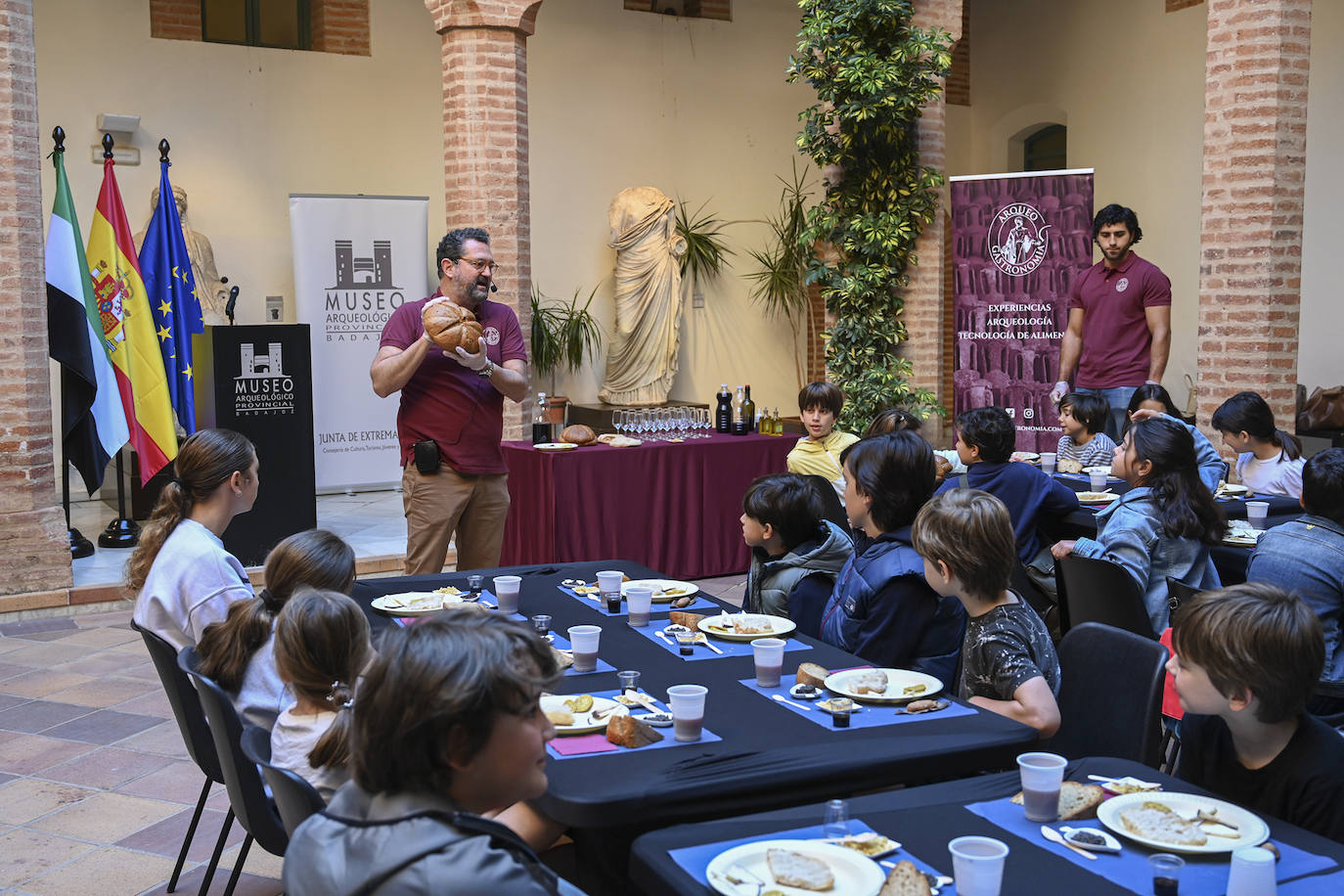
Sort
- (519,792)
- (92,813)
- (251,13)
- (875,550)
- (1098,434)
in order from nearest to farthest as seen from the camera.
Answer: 1. (519,792)
2. (875,550)
3. (92,813)
4. (1098,434)
5. (251,13)

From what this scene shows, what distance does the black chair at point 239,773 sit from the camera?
2602 millimetres

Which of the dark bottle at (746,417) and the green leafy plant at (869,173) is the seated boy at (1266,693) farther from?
the green leafy plant at (869,173)

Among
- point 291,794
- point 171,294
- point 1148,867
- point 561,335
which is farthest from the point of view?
point 561,335

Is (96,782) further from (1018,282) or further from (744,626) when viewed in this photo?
(1018,282)

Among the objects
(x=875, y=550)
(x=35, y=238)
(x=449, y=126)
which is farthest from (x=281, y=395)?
(x=875, y=550)

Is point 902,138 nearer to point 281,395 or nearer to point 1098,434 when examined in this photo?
point 1098,434

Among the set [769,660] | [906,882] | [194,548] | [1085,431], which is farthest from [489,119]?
[906,882]

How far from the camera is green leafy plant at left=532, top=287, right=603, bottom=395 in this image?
439 inches

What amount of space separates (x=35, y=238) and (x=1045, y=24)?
30.9 ft

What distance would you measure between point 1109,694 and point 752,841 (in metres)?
1.18

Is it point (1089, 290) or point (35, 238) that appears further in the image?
point (1089, 290)

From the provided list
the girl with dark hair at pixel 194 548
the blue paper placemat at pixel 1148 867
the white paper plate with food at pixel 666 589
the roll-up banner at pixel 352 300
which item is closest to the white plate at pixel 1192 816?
the blue paper placemat at pixel 1148 867

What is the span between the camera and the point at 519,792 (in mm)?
1555

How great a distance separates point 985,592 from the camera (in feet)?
9.00
